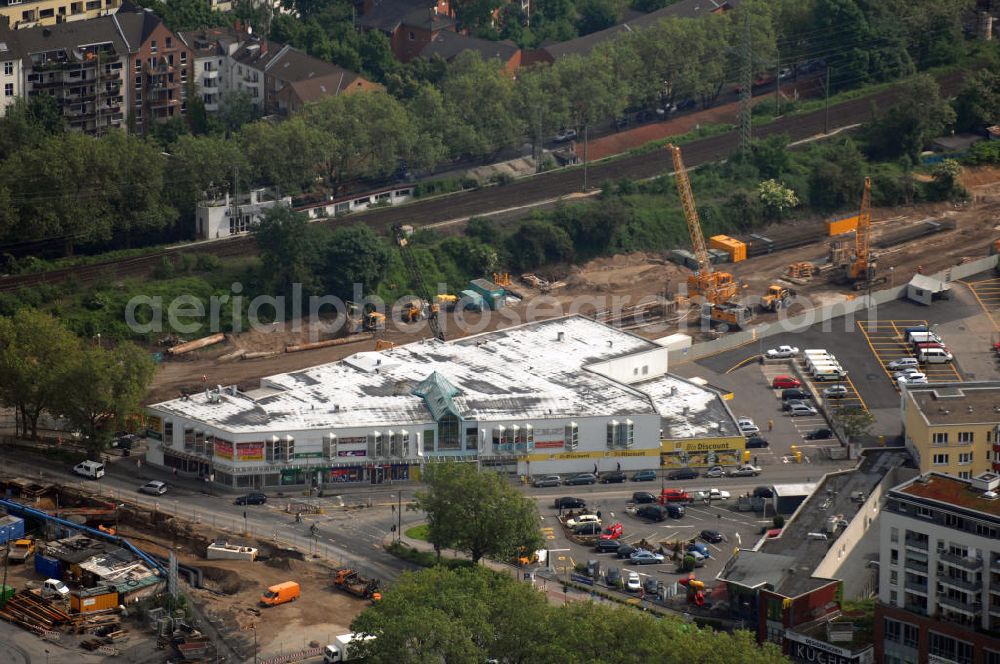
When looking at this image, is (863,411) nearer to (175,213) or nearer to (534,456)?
(534,456)

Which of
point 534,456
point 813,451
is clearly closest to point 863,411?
point 813,451

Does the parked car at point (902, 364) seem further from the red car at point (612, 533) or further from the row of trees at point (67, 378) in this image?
the row of trees at point (67, 378)

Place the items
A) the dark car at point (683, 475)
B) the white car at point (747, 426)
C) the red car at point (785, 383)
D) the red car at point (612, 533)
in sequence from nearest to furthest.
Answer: the red car at point (612, 533), the dark car at point (683, 475), the white car at point (747, 426), the red car at point (785, 383)

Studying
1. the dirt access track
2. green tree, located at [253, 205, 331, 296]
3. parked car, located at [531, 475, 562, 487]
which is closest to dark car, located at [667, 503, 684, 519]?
parked car, located at [531, 475, 562, 487]

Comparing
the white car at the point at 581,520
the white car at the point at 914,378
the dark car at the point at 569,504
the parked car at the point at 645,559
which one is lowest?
the parked car at the point at 645,559

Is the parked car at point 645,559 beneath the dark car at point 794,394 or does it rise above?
beneath

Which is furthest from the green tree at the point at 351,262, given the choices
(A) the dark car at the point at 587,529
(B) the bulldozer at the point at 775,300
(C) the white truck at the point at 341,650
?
(C) the white truck at the point at 341,650
